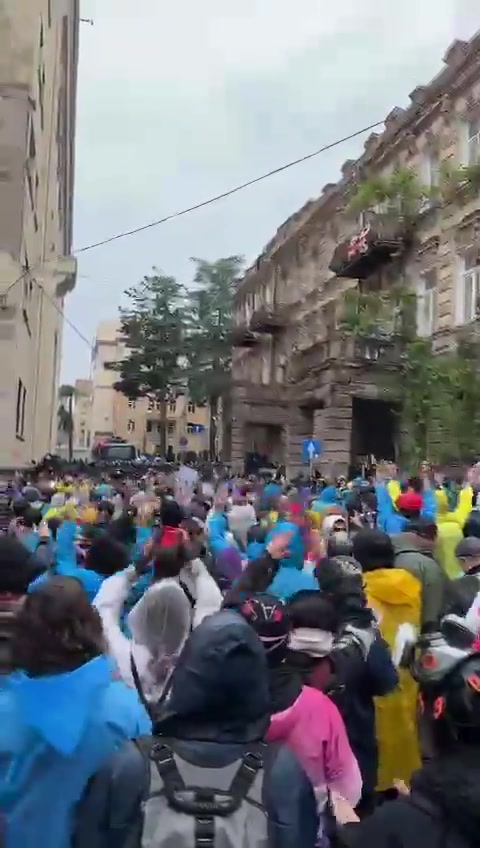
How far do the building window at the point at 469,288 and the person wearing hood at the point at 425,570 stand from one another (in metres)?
18.2

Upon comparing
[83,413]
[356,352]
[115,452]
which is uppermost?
[83,413]

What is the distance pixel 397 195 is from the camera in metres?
26.3

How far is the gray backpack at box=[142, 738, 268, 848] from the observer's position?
7.85ft

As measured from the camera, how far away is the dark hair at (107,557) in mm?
5988

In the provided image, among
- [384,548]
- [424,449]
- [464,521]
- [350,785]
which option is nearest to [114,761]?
[350,785]

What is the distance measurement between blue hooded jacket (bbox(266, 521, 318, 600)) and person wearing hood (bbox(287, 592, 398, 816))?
0.94 meters

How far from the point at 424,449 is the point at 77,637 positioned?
20.6m

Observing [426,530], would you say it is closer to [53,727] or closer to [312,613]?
[312,613]

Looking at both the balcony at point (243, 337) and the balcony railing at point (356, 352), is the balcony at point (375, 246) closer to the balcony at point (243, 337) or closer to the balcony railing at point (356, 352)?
the balcony railing at point (356, 352)

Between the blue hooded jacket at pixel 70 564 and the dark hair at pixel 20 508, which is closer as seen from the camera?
the blue hooded jacket at pixel 70 564

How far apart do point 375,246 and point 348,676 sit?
24.5m

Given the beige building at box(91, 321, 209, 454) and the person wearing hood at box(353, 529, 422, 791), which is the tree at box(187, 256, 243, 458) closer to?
the beige building at box(91, 321, 209, 454)

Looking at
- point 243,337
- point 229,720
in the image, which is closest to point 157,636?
point 229,720

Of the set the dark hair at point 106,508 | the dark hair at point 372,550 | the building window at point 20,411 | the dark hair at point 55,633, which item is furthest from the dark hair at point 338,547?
the building window at point 20,411
